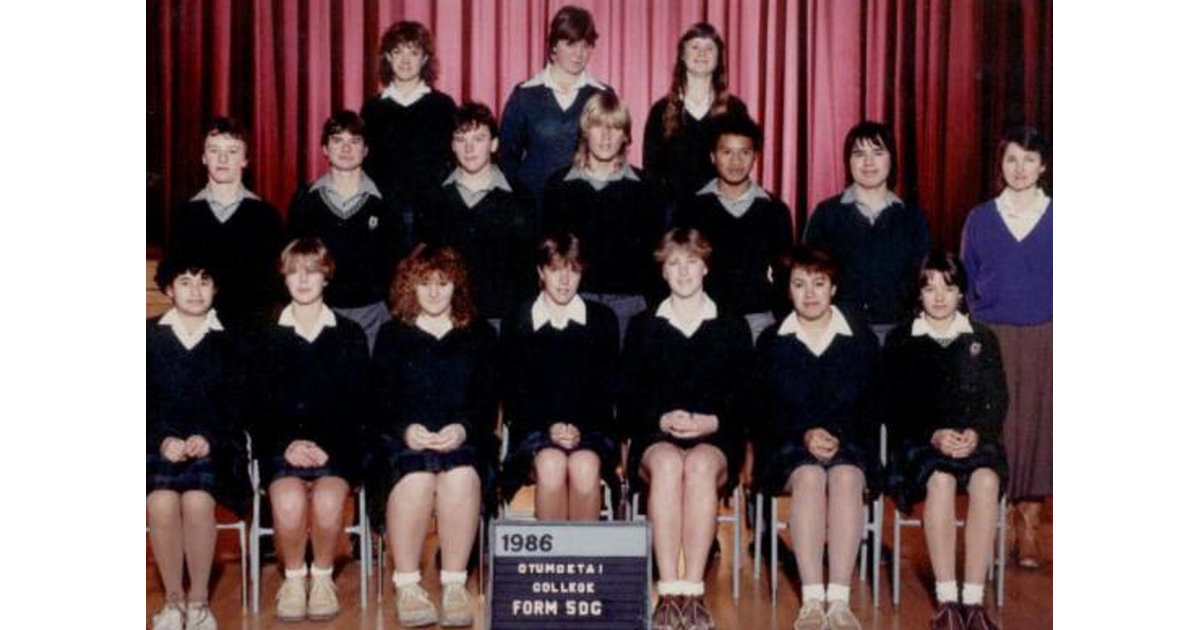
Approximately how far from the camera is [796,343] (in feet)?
15.1

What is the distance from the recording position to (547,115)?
15.4 feet

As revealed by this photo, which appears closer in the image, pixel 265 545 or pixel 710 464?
pixel 710 464

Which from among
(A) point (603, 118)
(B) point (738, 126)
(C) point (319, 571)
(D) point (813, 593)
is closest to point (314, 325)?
(C) point (319, 571)

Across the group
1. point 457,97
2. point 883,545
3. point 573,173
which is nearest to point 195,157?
point 457,97

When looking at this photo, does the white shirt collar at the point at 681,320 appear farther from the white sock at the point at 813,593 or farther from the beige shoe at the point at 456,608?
the beige shoe at the point at 456,608

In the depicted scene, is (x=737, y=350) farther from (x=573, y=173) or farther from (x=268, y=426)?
(x=268, y=426)

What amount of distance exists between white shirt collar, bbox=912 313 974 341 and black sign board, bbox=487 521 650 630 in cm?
105

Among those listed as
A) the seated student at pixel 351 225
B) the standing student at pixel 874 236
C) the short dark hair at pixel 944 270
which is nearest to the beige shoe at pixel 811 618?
the standing student at pixel 874 236

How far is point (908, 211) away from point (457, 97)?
1416 millimetres

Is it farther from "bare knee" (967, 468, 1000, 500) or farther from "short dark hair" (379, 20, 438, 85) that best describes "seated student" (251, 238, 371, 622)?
"bare knee" (967, 468, 1000, 500)

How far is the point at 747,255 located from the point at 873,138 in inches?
20.5

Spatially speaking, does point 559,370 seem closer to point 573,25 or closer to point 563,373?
point 563,373

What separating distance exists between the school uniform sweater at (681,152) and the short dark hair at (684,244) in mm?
122

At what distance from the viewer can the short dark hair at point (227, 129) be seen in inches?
180
